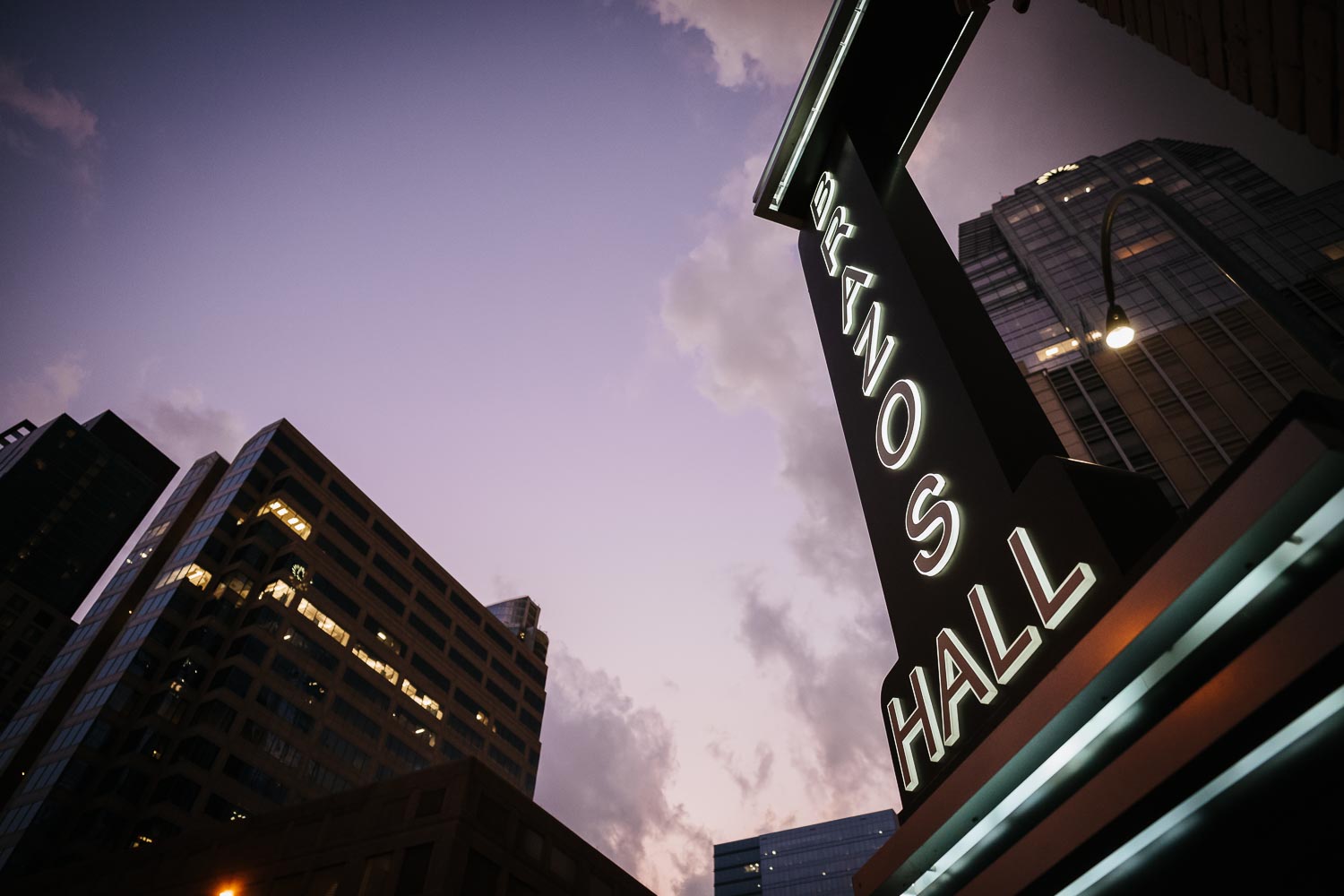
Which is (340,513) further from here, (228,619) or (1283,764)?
(1283,764)

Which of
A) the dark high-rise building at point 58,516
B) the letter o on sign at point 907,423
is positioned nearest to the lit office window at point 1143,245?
the letter o on sign at point 907,423

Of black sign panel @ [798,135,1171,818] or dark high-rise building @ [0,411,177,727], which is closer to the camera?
black sign panel @ [798,135,1171,818]

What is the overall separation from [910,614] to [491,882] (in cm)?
2400

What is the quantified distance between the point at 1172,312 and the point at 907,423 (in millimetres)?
54878

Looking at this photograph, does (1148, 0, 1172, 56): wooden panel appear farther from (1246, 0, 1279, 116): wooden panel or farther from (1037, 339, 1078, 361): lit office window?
(1037, 339, 1078, 361): lit office window

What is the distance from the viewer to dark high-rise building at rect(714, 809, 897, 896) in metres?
Result: 149

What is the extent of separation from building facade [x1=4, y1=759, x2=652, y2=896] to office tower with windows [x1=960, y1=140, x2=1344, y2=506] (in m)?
38.8

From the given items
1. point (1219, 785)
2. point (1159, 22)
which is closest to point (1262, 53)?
point (1159, 22)

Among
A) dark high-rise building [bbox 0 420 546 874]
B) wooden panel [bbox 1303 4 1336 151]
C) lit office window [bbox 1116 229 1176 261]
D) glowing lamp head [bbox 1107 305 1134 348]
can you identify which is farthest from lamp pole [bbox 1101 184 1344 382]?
dark high-rise building [bbox 0 420 546 874]

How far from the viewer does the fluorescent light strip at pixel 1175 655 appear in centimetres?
350

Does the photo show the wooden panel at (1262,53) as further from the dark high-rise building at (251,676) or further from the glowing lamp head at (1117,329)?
the dark high-rise building at (251,676)

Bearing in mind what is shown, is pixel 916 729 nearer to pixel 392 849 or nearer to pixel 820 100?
pixel 820 100

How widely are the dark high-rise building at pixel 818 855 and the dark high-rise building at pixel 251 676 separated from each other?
90.1m

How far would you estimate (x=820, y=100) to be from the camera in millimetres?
14883
